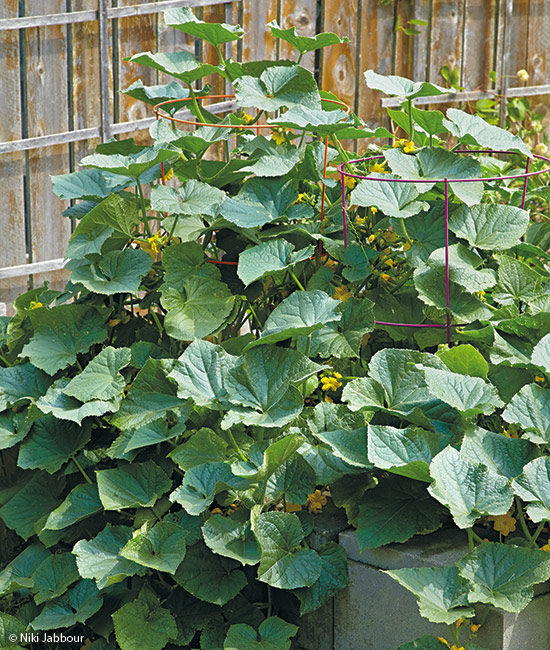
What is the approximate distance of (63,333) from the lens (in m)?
2.12

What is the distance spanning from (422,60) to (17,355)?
3.22 m

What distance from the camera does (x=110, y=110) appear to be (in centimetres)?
390

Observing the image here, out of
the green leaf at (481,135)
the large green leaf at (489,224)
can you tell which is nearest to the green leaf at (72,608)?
the large green leaf at (489,224)

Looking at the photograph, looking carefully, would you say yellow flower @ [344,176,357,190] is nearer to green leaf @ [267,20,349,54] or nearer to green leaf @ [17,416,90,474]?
green leaf @ [267,20,349,54]

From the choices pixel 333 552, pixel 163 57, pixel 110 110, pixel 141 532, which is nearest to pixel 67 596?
pixel 141 532

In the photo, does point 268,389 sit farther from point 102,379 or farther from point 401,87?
point 401,87

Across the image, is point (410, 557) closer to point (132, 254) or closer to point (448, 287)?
point (448, 287)

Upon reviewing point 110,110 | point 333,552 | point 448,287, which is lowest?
point 333,552

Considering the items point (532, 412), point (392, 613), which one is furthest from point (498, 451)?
point (392, 613)

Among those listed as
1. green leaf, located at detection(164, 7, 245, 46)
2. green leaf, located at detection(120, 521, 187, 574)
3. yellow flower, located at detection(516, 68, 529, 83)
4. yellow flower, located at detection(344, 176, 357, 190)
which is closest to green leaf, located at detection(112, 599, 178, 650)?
green leaf, located at detection(120, 521, 187, 574)

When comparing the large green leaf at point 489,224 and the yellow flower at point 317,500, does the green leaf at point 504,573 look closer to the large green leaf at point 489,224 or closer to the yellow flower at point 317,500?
the yellow flower at point 317,500

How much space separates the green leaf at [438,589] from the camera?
1481mm

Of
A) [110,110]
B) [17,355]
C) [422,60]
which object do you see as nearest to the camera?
[17,355]

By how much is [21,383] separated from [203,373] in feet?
1.69
